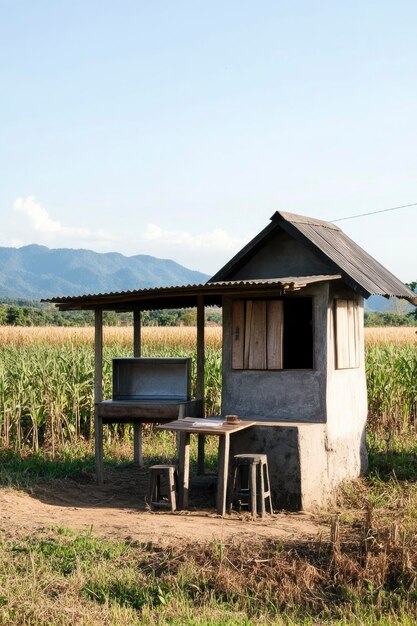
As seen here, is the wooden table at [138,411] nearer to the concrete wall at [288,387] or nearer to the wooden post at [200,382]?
the wooden post at [200,382]

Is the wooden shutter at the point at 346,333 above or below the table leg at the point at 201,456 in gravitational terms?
above

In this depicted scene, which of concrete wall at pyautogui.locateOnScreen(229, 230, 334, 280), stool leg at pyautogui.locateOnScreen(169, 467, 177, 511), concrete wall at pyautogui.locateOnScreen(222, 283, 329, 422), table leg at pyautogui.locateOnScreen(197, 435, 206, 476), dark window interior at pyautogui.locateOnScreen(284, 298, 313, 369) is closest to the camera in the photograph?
stool leg at pyautogui.locateOnScreen(169, 467, 177, 511)

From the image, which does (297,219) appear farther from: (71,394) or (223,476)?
(71,394)

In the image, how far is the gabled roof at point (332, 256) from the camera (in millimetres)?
11758

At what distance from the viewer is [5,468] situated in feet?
44.4

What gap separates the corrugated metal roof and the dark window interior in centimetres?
167

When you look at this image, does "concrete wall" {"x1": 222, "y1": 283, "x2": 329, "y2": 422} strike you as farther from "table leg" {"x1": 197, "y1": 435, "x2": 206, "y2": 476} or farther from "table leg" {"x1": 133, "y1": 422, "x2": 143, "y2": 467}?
"table leg" {"x1": 133, "y1": 422, "x2": 143, "y2": 467}

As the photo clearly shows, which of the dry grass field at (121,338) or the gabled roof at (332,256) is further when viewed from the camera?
the dry grass field at (121,338)

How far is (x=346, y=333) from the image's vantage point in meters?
12.4

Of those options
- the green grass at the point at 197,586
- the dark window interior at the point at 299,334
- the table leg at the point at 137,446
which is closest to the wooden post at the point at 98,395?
the table leg at the point at 137,446

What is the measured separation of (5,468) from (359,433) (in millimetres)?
5455

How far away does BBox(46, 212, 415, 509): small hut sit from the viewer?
1095 centimetres

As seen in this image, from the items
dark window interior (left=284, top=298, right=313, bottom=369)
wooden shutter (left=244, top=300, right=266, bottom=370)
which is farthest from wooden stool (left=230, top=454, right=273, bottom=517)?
dark window interior (left=284, top=298, right=313, bottom=369)

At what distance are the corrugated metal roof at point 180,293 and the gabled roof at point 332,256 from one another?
0.30m
